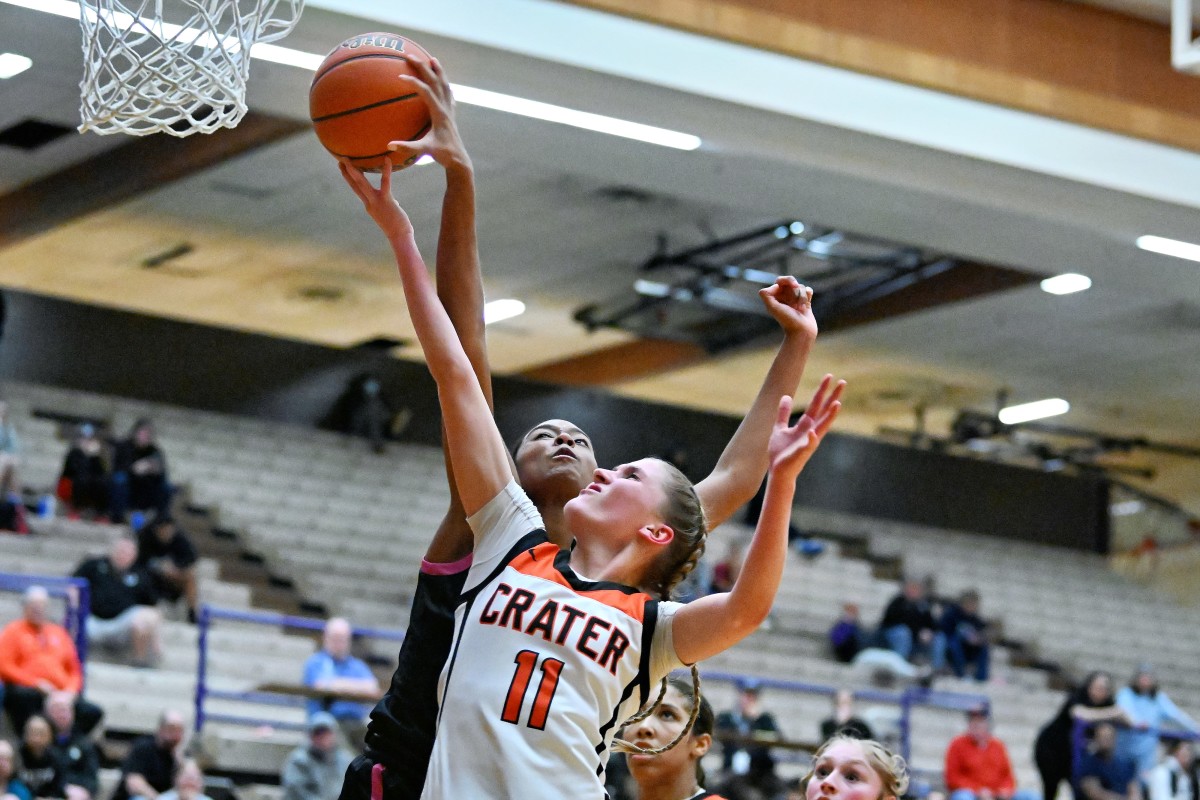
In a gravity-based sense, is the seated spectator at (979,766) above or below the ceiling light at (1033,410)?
below

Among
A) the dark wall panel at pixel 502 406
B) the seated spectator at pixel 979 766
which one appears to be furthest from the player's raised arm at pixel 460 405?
the dark wall panel at pixel 502 406

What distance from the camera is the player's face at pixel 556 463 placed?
344 centimetres

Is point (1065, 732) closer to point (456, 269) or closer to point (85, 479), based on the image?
point (85, 479)

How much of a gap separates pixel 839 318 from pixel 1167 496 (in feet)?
32.8

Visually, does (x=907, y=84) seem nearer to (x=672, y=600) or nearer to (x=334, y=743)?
(x=334, y=743)

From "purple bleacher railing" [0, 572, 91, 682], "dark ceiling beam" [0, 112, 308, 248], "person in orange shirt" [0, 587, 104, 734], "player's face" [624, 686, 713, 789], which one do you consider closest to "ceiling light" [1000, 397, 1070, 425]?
"dark ceiling beam" [0, 112, 308, 248]

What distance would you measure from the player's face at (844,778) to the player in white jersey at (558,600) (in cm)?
102

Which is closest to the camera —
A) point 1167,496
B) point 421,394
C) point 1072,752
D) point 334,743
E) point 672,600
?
point 672,600

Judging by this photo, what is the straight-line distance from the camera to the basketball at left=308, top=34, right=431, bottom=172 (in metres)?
3.40

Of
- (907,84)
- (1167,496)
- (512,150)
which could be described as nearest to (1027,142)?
(907,84)

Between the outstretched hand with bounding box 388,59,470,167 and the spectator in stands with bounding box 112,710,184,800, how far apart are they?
7802 mm

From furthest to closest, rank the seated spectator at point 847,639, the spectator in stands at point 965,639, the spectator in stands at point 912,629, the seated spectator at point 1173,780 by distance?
the spectator in stands at point 965,639, the seated spectator at point 847,639, the spectator in stands at point 912,629, the seated spectator at point 1173,780

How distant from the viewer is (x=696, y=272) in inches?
675

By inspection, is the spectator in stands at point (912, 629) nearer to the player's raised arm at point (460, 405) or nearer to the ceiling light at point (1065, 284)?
the ceiling light at point (1065, 284)
